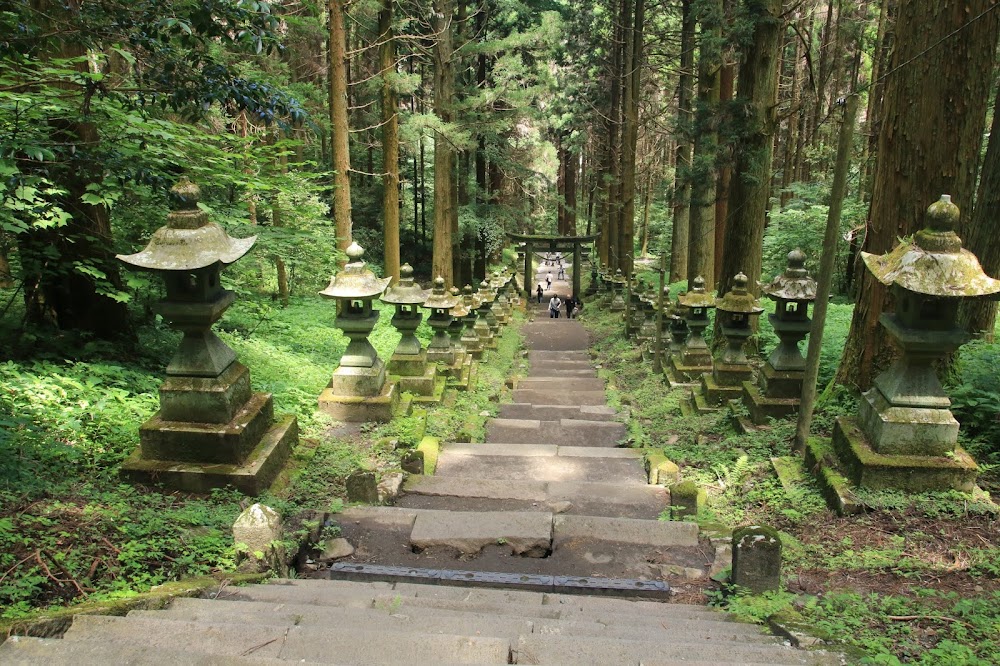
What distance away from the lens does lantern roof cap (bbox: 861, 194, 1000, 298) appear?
4461mm

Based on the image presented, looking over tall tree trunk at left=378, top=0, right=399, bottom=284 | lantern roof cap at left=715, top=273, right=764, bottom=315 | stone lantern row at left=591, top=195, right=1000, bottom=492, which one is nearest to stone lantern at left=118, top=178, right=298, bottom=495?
stone lantern row at left=591, top=195, right=1000, bottom=492

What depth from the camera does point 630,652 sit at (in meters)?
2.66

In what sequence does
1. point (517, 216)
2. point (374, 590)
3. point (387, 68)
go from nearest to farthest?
1. point (374, 590)
2. point (387, 68)
3. point (517, 216)

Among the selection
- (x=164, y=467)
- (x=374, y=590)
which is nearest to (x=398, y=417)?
(x=164, y=467)

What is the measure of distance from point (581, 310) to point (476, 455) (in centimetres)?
2056

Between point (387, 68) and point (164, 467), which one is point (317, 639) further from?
point (387, 68)

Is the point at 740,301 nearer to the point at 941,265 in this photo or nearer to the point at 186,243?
the point at 941,265

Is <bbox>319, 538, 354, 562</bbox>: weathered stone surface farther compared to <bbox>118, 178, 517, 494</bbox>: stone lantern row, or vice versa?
<bbox>118, 178, 517, 494</bbox>: stone lantern row

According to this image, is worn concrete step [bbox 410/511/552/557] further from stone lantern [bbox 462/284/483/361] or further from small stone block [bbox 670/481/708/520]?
stone lantern [bbox 462/284/483/361]

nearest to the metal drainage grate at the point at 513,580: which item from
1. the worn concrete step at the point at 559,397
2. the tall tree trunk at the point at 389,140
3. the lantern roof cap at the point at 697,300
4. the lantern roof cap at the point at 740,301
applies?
the lantern roof cap at the point at 740,301

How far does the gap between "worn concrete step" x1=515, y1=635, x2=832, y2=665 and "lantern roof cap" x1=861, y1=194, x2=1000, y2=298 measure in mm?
3065

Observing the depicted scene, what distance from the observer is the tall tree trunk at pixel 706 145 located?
1100 cm

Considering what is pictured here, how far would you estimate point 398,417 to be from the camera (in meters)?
7.68

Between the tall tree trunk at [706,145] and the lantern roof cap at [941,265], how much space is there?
20.0 ft
